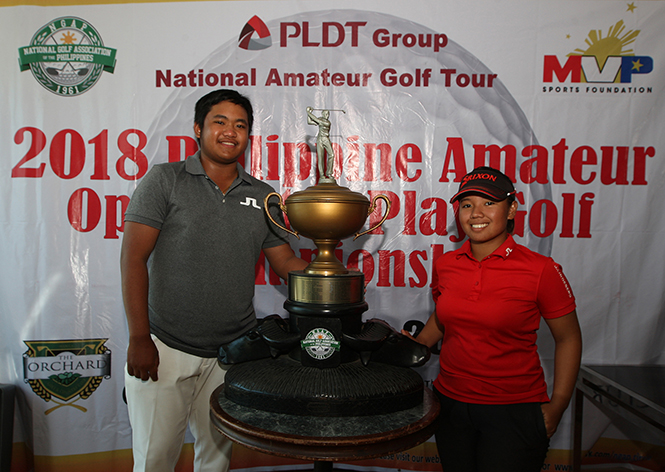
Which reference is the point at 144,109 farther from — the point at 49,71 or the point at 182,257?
the point at 182,257

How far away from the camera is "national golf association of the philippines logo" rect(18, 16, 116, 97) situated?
196 cm

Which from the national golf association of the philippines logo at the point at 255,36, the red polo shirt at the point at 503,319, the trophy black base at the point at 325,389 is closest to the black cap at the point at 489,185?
the red polo shirt at the point at 503,319

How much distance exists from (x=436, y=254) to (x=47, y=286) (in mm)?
1844

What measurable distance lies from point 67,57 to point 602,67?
2.47 meters

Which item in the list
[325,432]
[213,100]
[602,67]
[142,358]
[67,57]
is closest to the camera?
[325,432]

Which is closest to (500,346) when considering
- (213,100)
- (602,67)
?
(213,100)

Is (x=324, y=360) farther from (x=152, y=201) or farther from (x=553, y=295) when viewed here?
(x=152, y=201)

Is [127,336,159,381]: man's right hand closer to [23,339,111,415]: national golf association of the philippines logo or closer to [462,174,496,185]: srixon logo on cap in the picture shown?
[23,339,111,415]: national golf association of the philippines logo

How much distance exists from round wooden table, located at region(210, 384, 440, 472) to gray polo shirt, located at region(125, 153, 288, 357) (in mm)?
425

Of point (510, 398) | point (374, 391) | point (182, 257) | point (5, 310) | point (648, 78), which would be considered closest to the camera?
point (374, 391)

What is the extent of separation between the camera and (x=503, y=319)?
1.12 metres

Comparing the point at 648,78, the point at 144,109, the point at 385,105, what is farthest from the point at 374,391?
the point at 648,78

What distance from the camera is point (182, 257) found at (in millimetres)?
1393

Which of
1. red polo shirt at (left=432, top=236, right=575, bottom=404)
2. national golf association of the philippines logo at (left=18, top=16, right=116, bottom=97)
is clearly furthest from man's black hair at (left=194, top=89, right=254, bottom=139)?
red polo shirt at (left=432, top=236, right=575, bottom=404)
